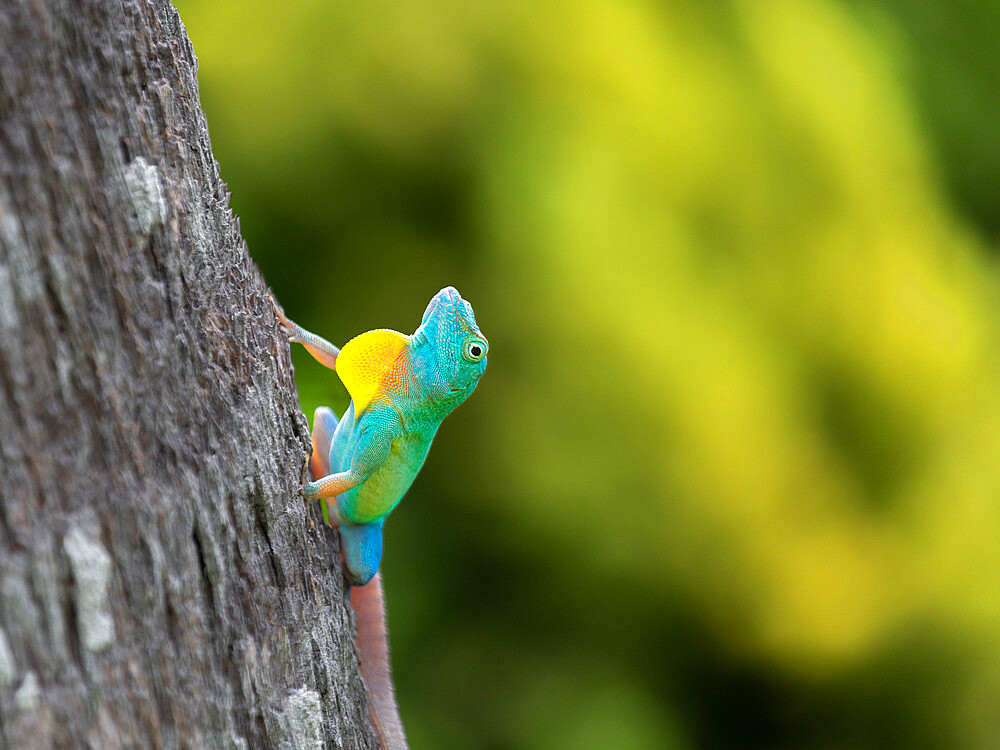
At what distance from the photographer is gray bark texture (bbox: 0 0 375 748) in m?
0.88

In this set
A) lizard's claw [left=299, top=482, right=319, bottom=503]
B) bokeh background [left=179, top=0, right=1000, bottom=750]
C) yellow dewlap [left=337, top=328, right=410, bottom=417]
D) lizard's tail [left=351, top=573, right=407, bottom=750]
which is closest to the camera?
lizard's claw [left=299, top=482, right=319, bottom=503]

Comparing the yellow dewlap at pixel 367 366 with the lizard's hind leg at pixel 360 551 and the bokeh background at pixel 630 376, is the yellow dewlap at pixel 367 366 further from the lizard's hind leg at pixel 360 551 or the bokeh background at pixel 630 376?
the bokeh background at pixel 630 376

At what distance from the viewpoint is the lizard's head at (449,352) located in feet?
5.96

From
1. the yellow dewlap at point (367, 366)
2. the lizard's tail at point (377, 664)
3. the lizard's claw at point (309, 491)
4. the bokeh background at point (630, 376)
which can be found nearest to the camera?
the lizard's claw at point (309, 491)

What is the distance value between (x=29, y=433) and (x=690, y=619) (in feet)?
11.8

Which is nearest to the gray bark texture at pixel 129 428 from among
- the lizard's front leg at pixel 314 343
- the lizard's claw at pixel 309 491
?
the lizard's claw at pixel 309 491

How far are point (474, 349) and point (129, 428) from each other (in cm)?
91

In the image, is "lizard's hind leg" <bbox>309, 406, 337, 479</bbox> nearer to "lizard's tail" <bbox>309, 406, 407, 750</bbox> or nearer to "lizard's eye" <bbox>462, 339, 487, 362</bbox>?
"lizard's tail" <bbox>309, 406, 407, 750</bbox>

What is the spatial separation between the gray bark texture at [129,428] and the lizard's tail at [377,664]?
1.35 ft

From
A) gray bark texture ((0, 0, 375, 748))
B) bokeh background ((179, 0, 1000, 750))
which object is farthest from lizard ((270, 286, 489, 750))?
bokeh background ((179, 0, 1000, 750))

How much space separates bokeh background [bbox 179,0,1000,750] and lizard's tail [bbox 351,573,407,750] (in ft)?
7.28

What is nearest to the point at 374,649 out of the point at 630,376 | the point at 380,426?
the point at 380,426

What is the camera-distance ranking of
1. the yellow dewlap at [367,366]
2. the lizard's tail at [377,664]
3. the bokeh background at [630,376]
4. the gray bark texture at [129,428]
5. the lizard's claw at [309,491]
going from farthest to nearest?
the bokeh background at [630,376] → the yellow dewlap at [367,366] → the lizard's tail at [377,664] → the lizard's claw at [309,491] → the gray bark texture at [129,428]

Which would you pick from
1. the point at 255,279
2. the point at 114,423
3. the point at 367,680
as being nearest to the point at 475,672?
the point at 367,680
